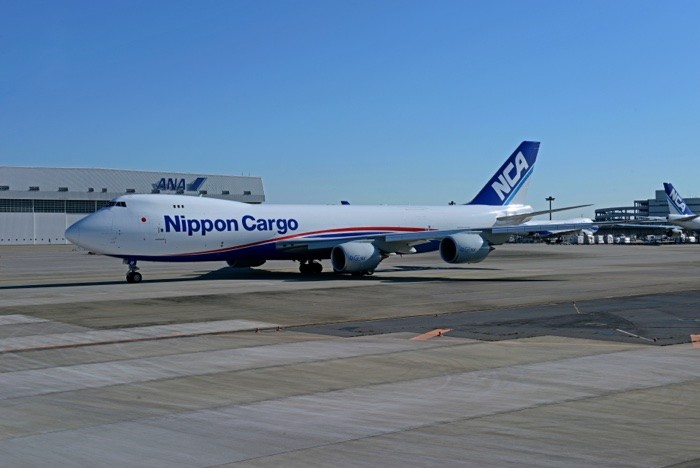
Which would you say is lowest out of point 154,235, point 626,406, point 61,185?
point 626,406

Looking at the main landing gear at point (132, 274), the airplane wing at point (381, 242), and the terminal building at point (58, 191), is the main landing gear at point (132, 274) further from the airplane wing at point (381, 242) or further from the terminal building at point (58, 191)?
the terminal building at point (58, 191)

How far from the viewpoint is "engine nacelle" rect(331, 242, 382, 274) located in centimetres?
3816

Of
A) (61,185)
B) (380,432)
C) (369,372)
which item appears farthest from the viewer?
(61,185)

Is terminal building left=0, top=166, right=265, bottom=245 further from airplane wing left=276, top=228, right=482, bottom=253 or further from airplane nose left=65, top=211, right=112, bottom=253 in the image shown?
airplane nose left=65, top=211, right=112, bottom=253

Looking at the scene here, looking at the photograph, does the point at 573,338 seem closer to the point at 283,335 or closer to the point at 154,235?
the point at 283,335

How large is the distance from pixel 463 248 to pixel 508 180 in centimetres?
1319

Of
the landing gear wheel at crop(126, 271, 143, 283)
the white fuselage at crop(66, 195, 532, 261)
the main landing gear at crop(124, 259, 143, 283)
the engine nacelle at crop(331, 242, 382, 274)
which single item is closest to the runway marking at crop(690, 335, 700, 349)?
the engine nacelle at crop(331, 242, 382, 274)

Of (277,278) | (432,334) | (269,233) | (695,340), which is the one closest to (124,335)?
(432,334)

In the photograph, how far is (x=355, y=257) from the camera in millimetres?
38156

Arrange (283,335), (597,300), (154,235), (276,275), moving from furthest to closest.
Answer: (276,275) → (154,235) → (597,300) → (283,335)

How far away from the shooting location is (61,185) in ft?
374

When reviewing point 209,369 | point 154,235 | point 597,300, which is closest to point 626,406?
point 209,369

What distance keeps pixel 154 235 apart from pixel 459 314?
17032mm

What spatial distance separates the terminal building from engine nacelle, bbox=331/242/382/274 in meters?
76.9
